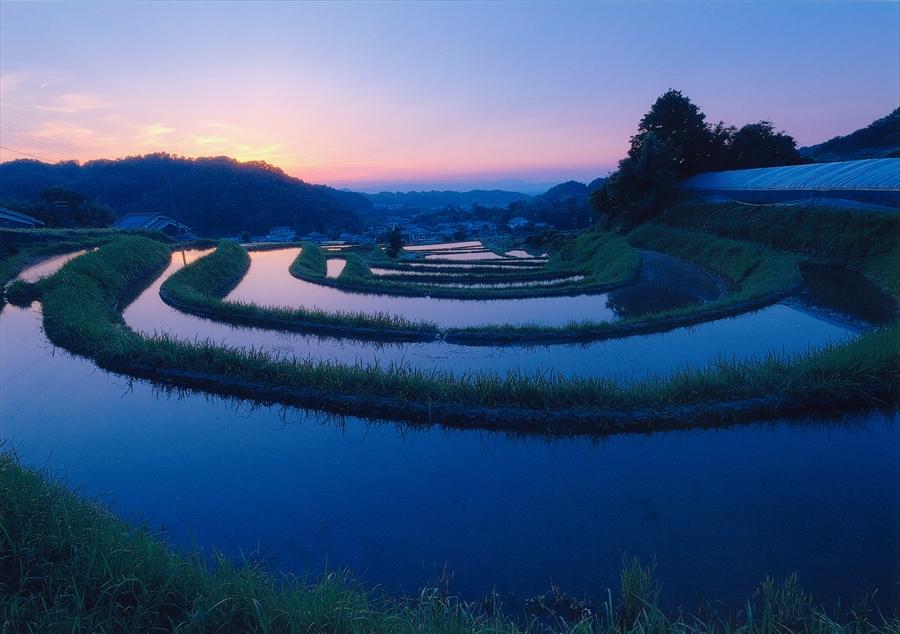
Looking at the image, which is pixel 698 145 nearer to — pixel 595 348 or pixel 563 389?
pixel 595 348

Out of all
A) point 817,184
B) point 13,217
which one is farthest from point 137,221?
point 817,184

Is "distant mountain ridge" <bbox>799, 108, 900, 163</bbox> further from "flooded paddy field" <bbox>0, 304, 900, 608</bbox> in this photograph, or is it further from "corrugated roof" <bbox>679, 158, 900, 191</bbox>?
"flooded paddy field" <bbox>0, 304, 900, 608</bbox>

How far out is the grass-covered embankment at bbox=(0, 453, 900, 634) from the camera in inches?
89.2

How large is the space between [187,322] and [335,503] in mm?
8506

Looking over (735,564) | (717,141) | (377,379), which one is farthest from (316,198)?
(735,564)

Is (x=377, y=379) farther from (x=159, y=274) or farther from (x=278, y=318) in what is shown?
(x=159, y=274)

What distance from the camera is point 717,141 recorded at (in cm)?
2666

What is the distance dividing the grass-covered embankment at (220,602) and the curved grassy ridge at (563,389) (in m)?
2.38

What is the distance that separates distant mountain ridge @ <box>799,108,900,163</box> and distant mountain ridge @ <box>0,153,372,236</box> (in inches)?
1813

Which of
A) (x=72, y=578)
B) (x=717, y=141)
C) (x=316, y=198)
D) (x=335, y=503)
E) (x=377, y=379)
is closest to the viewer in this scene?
(x=72, y=578)

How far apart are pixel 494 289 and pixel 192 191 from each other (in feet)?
148

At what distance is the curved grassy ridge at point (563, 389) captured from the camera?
17.3 feet

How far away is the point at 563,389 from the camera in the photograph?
5566mm

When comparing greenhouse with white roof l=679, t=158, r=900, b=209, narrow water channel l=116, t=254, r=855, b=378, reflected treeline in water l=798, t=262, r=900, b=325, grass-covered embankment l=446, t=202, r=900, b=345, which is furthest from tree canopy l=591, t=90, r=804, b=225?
narrow water channel l=116, t=254, r=855, b=378
